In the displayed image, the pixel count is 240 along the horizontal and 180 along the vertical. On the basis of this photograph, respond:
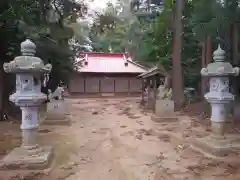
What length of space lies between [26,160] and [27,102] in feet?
4.01

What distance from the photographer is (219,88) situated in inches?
257

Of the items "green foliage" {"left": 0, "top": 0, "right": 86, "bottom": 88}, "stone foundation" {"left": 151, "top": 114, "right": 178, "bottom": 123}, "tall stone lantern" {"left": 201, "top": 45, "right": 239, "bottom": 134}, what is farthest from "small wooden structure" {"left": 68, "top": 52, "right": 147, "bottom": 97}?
"tall stone lantern" {"left": 201, "top": 45, "right": 239, "bottom": 134}

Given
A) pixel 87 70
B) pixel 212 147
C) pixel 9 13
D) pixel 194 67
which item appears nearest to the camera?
pixel 212 147

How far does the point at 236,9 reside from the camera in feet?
29.6

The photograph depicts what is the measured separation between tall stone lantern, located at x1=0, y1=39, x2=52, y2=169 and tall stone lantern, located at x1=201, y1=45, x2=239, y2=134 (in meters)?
4.10

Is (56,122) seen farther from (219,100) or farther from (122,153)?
(219,100)

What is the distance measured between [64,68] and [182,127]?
8305 mm

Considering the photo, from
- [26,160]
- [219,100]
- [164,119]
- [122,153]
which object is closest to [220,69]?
[219,100]

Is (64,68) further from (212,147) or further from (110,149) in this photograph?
(212,147)

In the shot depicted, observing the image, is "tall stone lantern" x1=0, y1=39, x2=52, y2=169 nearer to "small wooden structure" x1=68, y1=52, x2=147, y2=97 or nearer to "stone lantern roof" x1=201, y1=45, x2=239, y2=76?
"stone lantern roof" x1=201, y1=45, x2=239, y2=76

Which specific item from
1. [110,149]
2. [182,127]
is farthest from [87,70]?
[110,149]

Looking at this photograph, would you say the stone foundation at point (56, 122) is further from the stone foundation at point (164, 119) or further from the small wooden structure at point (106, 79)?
the small wooden structure at point (106, 79)

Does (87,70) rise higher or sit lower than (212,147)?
higher

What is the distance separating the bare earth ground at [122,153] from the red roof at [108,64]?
1469cm
